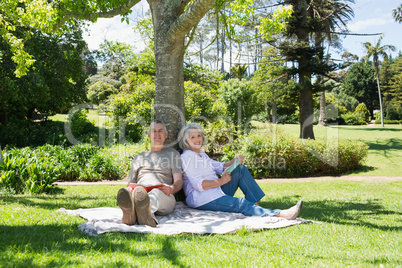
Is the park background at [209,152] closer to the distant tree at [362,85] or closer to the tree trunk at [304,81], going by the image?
the tree trunk at [304,81]

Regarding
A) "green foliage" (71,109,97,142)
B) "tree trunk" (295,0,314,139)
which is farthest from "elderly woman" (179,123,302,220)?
"tree trunk" (295,0,314,139)

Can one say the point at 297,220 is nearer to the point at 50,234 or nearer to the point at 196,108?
the point at 50,234

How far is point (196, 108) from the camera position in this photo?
14547 mm

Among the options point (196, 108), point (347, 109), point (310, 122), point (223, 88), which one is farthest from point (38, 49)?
point (347, 109)

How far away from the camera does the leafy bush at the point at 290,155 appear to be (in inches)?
419

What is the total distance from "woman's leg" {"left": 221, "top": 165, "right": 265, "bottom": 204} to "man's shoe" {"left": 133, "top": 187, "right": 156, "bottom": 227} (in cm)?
134

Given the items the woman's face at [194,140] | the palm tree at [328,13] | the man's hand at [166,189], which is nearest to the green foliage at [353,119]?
the palm tree at [328,13]

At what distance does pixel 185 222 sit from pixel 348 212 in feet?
8.58

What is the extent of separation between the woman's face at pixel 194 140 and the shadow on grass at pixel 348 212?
1.80 meters

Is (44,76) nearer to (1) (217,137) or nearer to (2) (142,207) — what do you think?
(1) (217,137)

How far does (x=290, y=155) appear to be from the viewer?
10742 mm

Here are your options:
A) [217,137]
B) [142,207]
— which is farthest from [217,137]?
[142,207]

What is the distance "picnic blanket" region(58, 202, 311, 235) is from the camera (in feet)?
10.8

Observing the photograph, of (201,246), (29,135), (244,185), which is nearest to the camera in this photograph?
(201,246)
